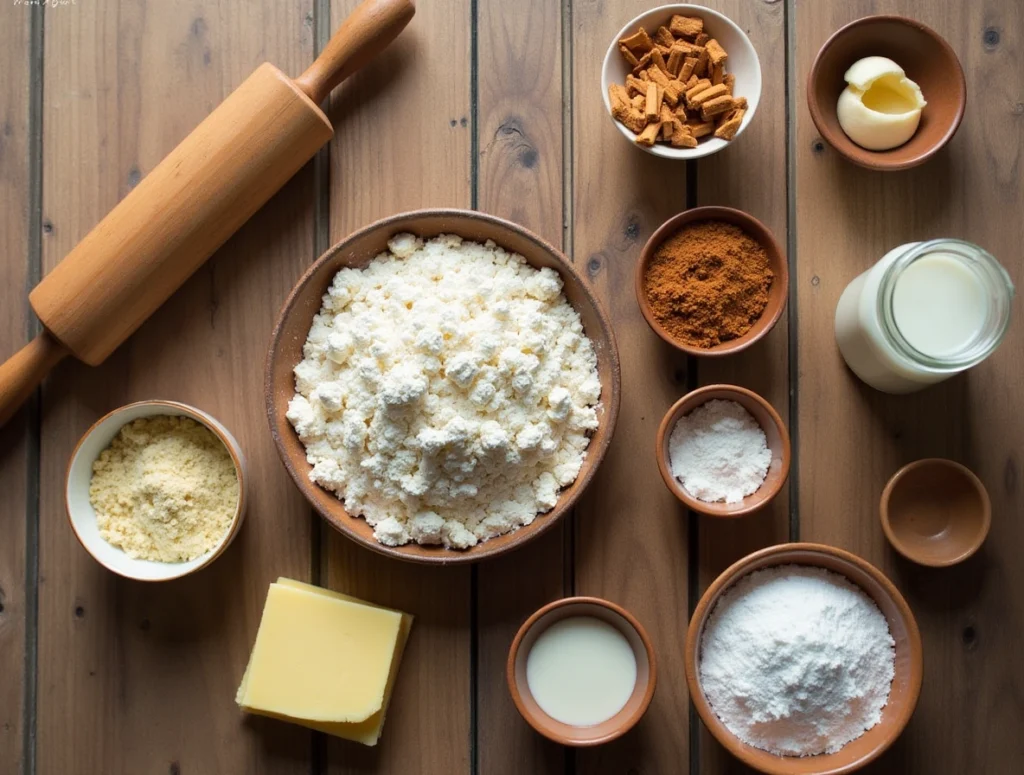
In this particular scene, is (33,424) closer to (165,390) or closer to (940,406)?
(165,390)

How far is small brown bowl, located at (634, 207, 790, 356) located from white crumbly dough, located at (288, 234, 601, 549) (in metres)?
0.10

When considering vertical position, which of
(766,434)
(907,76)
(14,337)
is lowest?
(766,434)

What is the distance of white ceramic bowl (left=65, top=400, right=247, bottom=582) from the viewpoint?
1.09 metres

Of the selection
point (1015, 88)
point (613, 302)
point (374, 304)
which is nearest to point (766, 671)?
point (613, 302)

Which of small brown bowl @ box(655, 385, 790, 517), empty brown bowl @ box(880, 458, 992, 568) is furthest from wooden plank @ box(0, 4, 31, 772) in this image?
empty brown bowl @ box(880, 458, 992, 568)

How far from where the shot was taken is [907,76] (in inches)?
46.4

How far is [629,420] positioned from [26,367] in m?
0.81

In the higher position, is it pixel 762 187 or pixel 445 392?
pixel 762 187

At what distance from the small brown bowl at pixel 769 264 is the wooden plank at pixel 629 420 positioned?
3.0 inches

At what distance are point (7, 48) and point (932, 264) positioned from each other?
4.27ft

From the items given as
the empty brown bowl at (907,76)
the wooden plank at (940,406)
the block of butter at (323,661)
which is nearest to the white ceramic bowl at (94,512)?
the block of butter at (323,661)

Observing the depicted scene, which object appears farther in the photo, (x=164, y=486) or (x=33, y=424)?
(x=33, y=424)

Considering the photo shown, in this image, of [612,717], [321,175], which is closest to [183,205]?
[321,175]

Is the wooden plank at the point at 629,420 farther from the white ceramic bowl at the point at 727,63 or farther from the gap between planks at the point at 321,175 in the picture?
the gap between planks at the point at 321,175
